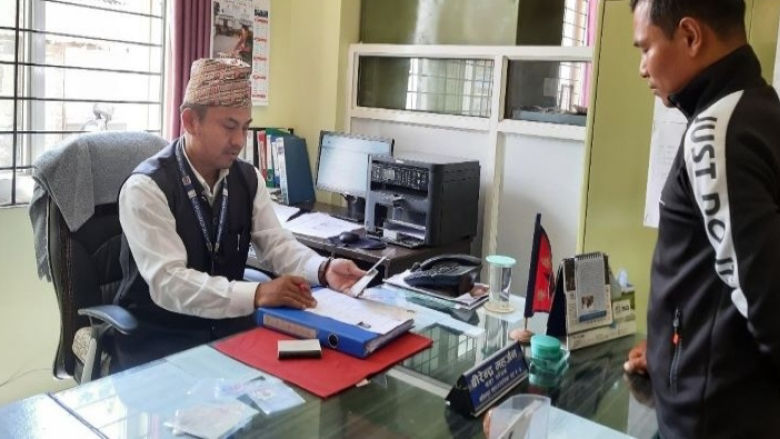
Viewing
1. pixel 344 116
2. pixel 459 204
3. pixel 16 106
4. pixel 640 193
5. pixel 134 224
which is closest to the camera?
pixel 134 224

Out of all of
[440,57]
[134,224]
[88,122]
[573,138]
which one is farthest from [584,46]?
[88,122]

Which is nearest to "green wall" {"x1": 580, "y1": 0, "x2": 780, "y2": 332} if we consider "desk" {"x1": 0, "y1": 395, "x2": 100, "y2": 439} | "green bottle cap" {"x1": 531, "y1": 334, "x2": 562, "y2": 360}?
"green bottle cap" {"x1": 531, "y1": 334, "x2": 562, "y2": 360}

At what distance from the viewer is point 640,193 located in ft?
7.27

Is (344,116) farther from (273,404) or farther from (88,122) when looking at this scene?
(273,404)

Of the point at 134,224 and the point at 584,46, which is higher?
the point at 584,46

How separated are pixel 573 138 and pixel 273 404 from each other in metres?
1.99

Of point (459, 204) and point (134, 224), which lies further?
point (459, 204)

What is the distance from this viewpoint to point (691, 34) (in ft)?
3.50

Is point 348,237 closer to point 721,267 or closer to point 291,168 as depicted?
point 291,168

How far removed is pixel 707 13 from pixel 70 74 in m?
2.62

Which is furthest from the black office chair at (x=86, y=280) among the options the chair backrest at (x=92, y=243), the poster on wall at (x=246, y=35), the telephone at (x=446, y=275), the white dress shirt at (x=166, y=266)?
the poster on wall at (x=246, y=35)

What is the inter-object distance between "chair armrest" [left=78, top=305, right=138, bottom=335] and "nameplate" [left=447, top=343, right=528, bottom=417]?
3.03ft

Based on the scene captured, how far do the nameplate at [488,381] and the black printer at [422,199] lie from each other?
142cm

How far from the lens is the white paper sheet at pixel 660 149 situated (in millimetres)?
2104
